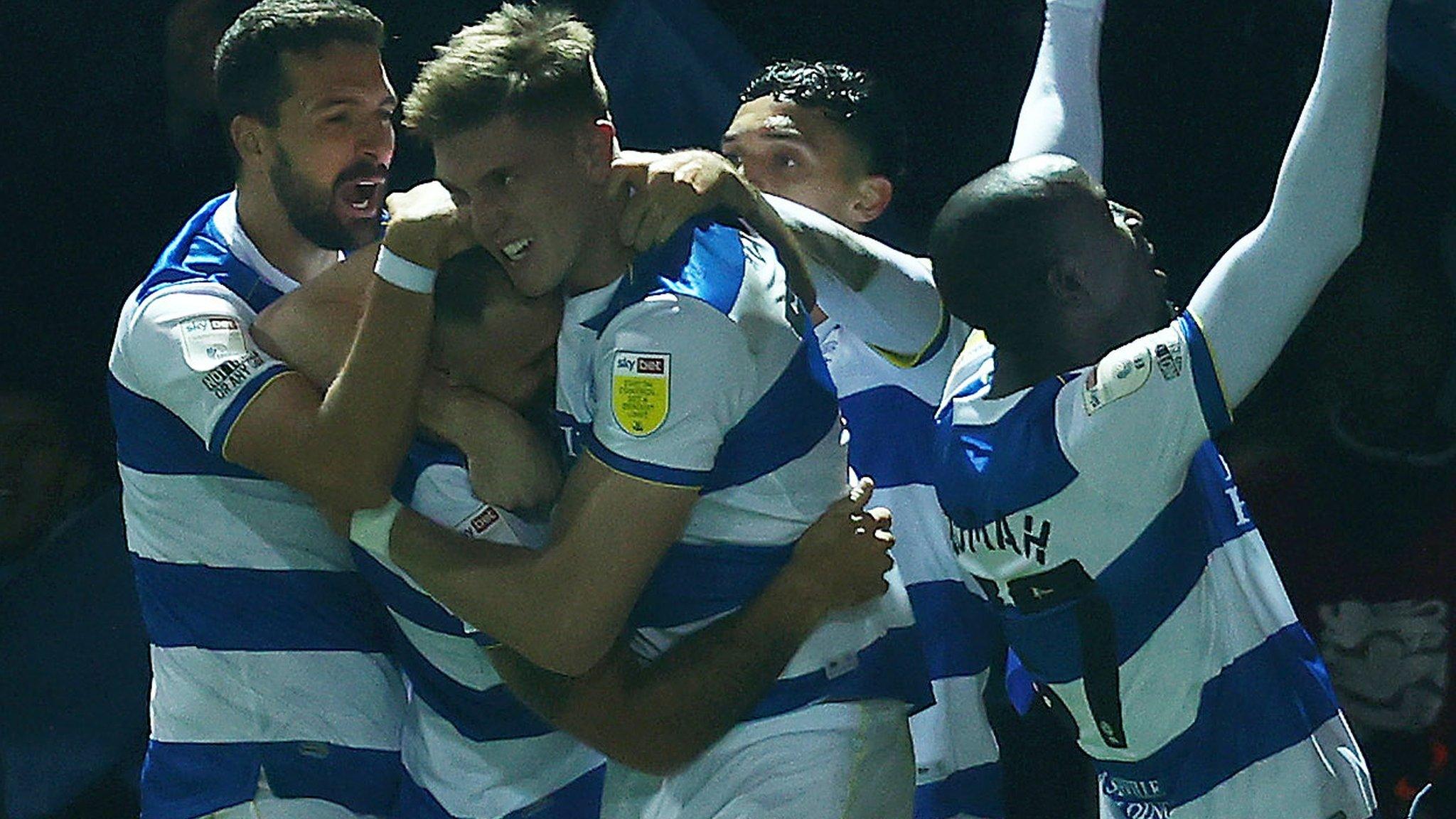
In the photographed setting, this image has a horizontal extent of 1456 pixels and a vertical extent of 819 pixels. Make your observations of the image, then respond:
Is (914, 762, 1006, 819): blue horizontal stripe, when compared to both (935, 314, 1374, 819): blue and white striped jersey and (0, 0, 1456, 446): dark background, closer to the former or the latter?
(935, 314, 1374, 819): blue and white striped jersey

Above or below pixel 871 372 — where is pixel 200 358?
above

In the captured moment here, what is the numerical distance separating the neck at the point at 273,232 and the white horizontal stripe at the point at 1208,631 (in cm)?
138

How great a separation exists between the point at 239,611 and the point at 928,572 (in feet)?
4.31

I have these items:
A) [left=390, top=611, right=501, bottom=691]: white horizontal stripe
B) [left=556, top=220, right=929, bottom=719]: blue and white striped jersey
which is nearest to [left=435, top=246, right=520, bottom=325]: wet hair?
[left=556, top=220, right=929, bottom=719]: blue and white striped jersey

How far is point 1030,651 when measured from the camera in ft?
9.10

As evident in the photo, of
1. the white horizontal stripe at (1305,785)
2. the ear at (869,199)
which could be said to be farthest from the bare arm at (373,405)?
the ear at (869,199)

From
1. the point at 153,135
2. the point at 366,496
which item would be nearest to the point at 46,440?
the point at 153,135

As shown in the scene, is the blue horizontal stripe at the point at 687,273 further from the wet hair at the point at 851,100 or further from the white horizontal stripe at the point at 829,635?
the wet hair at the point at 851,100

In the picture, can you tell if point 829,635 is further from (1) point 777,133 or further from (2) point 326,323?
(1) point 777,133

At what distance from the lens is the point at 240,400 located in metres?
2.77

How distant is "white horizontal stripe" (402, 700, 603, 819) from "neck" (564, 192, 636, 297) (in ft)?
2.32

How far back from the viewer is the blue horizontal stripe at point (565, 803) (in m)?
2.92

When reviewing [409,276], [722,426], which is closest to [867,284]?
[722,426]

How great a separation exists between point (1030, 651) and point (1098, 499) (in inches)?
12.4
